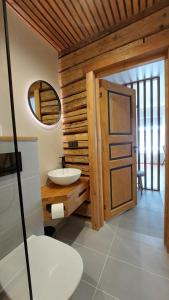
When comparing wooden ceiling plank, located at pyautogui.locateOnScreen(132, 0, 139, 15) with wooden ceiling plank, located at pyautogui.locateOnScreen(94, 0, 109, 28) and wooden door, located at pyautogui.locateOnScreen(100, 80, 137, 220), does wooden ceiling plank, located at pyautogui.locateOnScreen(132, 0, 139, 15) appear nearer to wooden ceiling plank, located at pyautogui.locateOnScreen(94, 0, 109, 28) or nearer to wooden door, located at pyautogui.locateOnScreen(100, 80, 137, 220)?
wooden ceiling plank, located at pyautogui.locateOnScreen(94, 0, 109, 28)

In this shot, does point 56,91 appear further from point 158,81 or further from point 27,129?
point 158,81

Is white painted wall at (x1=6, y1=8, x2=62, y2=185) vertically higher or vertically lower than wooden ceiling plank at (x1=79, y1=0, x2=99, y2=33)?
lower

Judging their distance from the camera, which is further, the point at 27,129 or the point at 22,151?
the point at 27,129

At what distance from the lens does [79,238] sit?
74.7 inches

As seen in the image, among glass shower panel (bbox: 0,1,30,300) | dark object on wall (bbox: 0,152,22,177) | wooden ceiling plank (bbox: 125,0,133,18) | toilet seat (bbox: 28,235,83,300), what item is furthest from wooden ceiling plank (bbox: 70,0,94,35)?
toilet seat (bbox: 28,235,83,300)

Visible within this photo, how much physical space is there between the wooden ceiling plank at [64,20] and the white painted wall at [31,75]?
37cm

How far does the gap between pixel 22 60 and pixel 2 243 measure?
1.81m

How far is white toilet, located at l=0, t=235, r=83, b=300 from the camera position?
80 cm

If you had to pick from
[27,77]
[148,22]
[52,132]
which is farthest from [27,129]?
[148,22]

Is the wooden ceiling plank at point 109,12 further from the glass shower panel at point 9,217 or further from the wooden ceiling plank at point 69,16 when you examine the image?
the glass shower panel at point 9,217

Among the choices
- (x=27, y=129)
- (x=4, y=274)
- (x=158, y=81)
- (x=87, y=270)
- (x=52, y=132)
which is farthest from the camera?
(x=158, y=81)

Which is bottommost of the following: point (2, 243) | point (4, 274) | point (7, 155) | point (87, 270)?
point (87, 270)

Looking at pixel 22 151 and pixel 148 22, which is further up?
pixel 148 22

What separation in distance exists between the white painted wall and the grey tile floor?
3.21ft
